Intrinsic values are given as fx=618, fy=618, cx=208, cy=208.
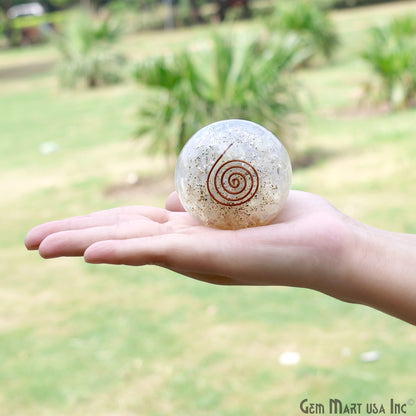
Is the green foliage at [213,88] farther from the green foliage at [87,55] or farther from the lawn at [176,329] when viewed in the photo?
the green foliage at [87,55]

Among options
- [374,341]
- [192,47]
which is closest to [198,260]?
[374,341]

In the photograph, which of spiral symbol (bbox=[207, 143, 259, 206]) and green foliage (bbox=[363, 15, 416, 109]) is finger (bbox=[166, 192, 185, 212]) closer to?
spiral symbol (bbox=[207, 143, 259, 206])

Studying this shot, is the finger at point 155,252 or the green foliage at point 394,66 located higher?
the finger at point 155,252

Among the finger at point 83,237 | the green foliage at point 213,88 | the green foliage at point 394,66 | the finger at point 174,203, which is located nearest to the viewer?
the finger at point 83,237

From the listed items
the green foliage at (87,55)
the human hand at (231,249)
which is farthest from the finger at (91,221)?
the green foliage at (87,55)

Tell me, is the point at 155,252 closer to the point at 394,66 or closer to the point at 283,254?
the point at 283,254

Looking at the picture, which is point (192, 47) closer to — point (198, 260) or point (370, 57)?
point (370, 57)
